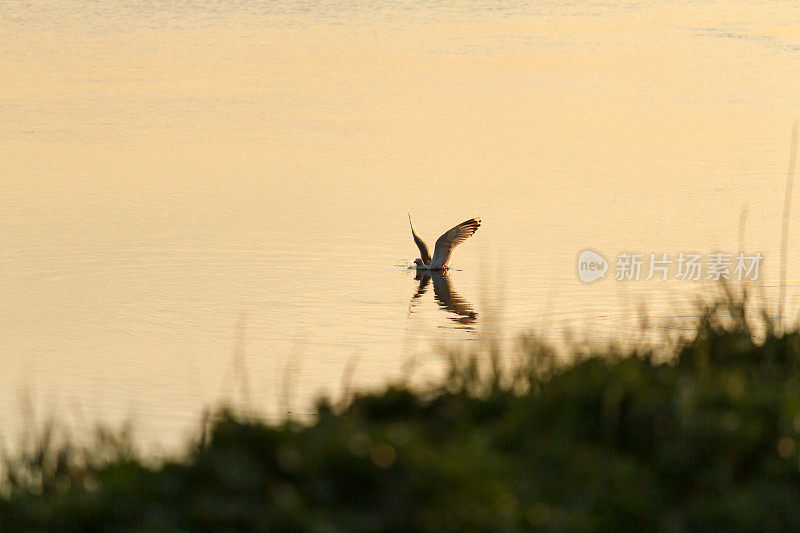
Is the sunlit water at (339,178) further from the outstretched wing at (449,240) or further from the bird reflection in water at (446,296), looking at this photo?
the outstretched wing at (449,240)

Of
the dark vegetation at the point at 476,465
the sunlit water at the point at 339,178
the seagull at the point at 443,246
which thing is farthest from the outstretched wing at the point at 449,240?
the dark vegetation at the point at 476,465

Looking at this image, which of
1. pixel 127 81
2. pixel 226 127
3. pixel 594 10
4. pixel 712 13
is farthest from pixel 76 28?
pixel 712 13

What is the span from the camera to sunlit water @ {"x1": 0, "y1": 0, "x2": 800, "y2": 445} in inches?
352

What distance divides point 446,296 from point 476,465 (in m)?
7.08

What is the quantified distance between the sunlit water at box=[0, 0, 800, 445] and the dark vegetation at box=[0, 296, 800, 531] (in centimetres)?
66

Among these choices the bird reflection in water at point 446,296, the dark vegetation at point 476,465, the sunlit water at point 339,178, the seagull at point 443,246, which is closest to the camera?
the dark vegetation at point 476,465

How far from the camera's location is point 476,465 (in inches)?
144

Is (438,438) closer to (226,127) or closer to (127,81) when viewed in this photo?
(226,127)

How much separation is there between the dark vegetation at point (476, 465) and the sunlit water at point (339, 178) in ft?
2.18

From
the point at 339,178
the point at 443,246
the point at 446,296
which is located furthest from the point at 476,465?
the point at 339,178

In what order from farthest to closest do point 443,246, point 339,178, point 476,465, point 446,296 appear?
point 339,178
point 443,246
point 446,296
point 476,465

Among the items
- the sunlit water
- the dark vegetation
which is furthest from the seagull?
the dark vegetation

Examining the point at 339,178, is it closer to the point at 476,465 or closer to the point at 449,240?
the point at 449,240

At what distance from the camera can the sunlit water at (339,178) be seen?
352 inches
